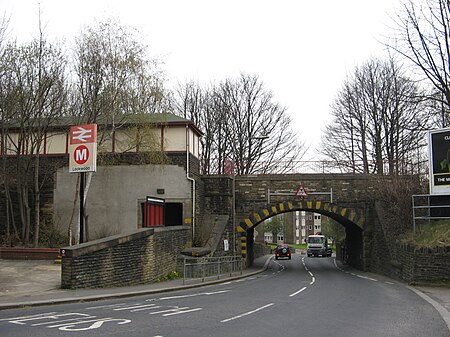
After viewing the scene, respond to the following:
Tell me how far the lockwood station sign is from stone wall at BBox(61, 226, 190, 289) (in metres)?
11.9

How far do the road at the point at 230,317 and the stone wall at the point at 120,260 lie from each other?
1853mm

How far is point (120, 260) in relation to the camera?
16281 mm

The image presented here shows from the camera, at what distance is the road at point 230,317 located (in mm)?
8469

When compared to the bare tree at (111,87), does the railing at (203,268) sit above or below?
below

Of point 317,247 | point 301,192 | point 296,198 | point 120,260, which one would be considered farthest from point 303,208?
point 317,247

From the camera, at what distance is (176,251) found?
2216 cm

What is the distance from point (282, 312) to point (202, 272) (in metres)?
9.13

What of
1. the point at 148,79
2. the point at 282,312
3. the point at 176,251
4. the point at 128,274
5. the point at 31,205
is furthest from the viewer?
the point at 31,205

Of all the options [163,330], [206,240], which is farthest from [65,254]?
[206,240]

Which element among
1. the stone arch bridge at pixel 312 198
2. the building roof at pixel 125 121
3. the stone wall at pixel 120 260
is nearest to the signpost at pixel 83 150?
the stone wall at pixel 120 260

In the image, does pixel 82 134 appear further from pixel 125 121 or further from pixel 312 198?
pixel 312 198

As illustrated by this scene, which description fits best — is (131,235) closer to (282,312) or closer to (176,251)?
(176,251)

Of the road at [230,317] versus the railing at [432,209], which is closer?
the road at [230,317]

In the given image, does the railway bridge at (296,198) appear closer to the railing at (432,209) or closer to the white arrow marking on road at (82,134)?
the railing at (432,209)
